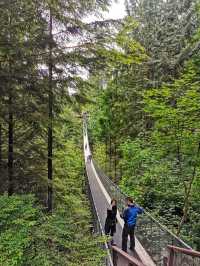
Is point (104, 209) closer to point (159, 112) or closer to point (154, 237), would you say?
point (154, 237)

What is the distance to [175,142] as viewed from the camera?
998 centimetres

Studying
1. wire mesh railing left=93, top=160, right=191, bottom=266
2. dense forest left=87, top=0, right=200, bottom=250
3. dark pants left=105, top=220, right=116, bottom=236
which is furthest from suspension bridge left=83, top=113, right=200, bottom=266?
dense forest left=87, top=0, right=200, bottom=250

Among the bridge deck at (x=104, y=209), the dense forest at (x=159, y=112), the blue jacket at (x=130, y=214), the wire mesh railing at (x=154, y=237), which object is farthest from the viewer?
the dense forest at (x=159, y=112)

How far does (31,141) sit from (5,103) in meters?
2.09

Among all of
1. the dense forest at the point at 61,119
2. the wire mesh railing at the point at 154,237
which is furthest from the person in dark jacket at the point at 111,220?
the wire mesh railing at the point at 154,237

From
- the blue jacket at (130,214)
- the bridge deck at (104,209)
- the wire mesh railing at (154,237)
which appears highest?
the blue jacket at (130,214)

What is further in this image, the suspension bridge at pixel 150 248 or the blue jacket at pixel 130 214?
the blue jacket at pixel 130 214

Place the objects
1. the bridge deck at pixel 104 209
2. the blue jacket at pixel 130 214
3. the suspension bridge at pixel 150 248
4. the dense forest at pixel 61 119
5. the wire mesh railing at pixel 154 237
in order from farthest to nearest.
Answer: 1. the bridge deck at pixel 104 209
2. the blue jacket at pixel 130 214
3. the wire mesh railing at pixel 154 237
4. the dense forest at pixel 61 119
5. the suspension bridge at pixel 150 248

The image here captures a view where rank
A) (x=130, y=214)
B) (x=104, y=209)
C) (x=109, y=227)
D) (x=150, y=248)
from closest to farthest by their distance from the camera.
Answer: (x=130, y=214) < (x=150, y=248) < (x=109, y=227) < (x=104, y=209)

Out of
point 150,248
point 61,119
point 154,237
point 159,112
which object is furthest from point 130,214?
point 61,119

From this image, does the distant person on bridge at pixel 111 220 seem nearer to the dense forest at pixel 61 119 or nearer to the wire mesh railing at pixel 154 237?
the dense forest at pixel 61 119

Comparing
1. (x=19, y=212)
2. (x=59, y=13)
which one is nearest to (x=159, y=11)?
(x=59, y=13)

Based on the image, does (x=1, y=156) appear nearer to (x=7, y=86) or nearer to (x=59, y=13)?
(x=7, y=86)

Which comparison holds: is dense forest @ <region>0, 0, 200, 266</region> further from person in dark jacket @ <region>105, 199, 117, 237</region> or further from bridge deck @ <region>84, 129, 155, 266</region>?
bridge deck @ <region>84, 129, 155, 266</region>
